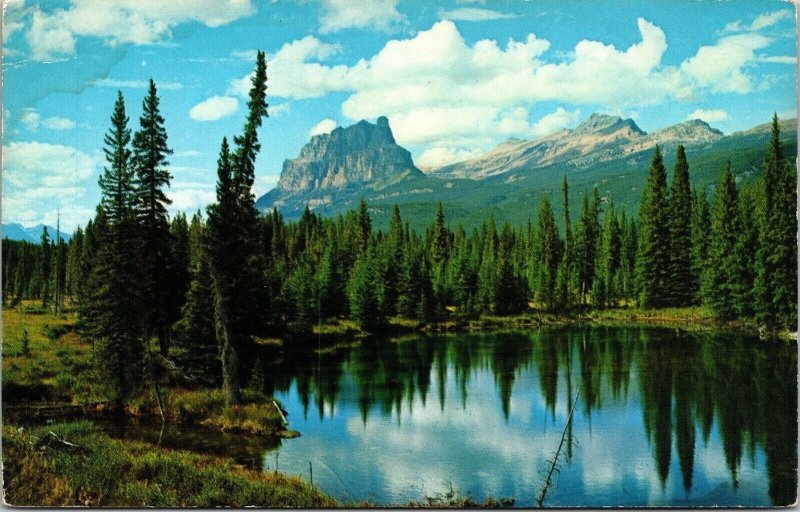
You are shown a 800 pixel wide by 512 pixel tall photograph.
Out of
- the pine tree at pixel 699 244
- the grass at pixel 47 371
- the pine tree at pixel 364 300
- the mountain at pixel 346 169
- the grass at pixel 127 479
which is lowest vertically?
the grass at pixel 127 479

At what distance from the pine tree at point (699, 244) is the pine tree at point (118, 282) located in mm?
24347

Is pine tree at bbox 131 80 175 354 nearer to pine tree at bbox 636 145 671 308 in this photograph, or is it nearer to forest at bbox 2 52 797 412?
forest at bbox 2 52 797 412

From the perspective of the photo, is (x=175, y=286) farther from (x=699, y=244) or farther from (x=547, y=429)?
(x=699, y=244)

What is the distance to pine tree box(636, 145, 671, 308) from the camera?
4981 centimetres

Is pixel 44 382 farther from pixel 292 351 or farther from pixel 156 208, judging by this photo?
pixel 292 351

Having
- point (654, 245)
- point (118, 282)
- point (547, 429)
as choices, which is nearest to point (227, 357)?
point (118, 282)

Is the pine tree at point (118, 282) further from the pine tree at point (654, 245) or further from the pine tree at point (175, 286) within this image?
the pine tree at point (654, 245)

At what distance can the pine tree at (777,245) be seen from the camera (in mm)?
19145

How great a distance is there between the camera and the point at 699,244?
41.4 m

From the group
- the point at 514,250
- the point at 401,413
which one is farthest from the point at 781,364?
the point at 514,250

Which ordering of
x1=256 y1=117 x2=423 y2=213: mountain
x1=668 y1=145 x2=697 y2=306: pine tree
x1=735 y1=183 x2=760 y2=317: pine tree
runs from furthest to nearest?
x1=256 y1=117 x2=423 y2=213: mountain, x1=668 y1=145 x2=697 y2=306: pine tree, x1=735 y1=183 x2=760 y2=317: pine tree

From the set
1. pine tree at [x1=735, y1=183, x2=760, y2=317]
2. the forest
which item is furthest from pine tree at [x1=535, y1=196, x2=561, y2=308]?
pine tree at [x1=735, y1=183, x2=760, y2=317]

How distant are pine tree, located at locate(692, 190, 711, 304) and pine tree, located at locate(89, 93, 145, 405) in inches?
959

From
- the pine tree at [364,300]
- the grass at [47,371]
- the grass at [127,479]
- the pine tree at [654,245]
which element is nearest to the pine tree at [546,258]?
the pine tree at [654,245]
